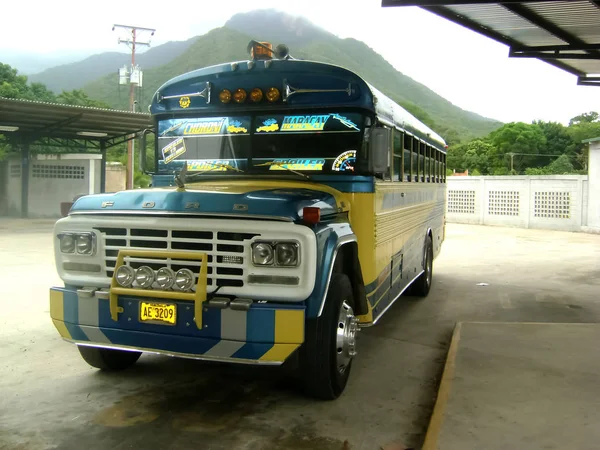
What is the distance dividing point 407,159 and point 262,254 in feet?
11.4

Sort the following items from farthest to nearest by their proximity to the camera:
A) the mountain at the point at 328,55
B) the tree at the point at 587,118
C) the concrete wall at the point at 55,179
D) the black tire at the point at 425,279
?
the mountain at the point at 328,55 < the tree at the point at 587,118 < the concrete wall at the point at 55,179 < the black tire at the point at 425,279

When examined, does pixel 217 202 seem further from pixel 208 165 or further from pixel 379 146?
pixel 379 146

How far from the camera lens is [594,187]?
21.7 meters

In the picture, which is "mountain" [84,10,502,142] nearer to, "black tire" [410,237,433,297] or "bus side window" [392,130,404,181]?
"black tire" [410,237,433,297]

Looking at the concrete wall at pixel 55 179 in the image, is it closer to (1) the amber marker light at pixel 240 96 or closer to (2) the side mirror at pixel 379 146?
(1) the amber marker light at pixel 240 96

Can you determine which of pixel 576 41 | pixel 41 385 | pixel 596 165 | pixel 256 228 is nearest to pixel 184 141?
pixel 256 228

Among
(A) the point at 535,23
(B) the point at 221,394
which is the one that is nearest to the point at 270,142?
(B) the point at 221,394

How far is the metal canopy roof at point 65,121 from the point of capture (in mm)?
21781

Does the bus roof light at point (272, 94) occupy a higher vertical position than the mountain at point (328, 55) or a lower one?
lower

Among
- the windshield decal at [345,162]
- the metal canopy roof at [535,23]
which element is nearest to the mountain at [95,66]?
the metal canopy roof at [535,23]

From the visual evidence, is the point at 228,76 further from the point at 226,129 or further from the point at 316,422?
the point at 316,422

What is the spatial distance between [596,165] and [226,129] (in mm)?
20149

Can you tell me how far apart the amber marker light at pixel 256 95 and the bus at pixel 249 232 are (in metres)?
0.02

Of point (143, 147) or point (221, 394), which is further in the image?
point (143, 147)
